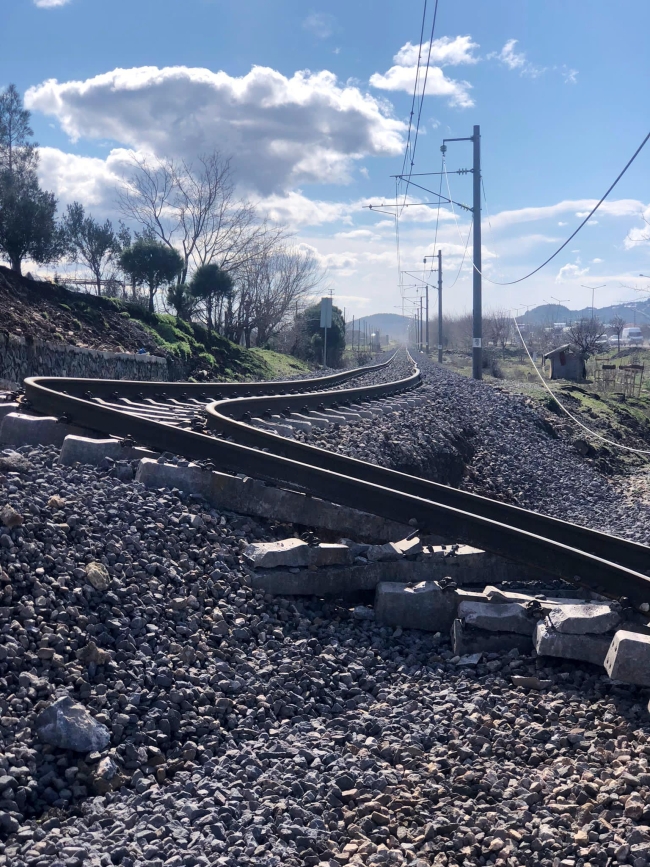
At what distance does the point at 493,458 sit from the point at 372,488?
711cm

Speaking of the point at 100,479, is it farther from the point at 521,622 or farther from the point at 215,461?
the point at 521,622

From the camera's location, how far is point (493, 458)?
39.1 ft

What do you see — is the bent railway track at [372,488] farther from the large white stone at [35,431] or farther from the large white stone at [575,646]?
the large white stone at [575,646]

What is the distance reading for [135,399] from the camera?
28.0 feet

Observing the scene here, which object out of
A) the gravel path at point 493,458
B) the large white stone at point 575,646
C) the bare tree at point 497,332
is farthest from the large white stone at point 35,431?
the bare tree at point 497,332

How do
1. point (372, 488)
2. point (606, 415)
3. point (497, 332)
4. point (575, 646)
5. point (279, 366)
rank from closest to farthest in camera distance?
point (575, 646) < point (372, 488) < point (606, 415) < point (279, 366) < point (497, 332)

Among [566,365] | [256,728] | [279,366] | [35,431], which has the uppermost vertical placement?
[566,365]

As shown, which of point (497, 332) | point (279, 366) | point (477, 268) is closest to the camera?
point (477, 268)

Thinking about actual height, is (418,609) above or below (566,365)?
below

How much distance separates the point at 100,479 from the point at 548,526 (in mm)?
3267

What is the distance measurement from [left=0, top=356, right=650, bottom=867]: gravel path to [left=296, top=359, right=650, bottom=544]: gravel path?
403cm

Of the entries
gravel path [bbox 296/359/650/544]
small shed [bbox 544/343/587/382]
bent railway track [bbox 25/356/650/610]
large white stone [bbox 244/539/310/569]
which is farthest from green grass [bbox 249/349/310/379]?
large white stone [bbox 244/539/310/569]

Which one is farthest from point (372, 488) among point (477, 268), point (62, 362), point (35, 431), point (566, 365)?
point (566, 365)

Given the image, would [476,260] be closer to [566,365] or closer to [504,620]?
[566,365]
